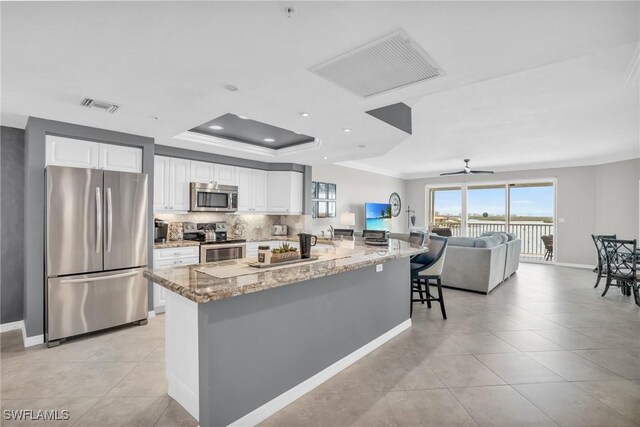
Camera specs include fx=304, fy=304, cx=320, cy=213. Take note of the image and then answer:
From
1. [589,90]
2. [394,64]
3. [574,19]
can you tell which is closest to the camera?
[574,19]

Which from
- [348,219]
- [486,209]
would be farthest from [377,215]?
[486,209]

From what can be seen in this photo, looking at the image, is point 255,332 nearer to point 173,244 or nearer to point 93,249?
point 93,249

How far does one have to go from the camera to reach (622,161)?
680 cm

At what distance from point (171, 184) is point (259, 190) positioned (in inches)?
63.3

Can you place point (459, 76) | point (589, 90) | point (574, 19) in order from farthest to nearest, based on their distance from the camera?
point (589, 90)
point (459, 76)
point (574, 19)

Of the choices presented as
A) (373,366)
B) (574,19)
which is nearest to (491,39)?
(574,19)

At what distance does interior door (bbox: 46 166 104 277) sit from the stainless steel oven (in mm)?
1290

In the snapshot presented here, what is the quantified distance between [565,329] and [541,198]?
6284mm

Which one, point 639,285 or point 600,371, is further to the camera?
point 639,285

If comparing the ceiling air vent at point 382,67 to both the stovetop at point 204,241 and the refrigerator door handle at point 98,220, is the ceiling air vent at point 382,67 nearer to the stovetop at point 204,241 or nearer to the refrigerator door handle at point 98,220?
the refrigerator door handle at point 98,220

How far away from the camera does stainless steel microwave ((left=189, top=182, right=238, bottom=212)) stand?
4.60 metres

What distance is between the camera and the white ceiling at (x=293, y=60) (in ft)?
4.84

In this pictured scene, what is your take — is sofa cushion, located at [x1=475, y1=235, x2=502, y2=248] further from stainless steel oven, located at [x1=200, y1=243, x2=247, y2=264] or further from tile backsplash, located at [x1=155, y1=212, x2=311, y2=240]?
stainless steel oven, located at [x1=200, y1=243, x2=247, y2=264]

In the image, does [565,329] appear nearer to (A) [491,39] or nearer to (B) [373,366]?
(B) [373,366]
